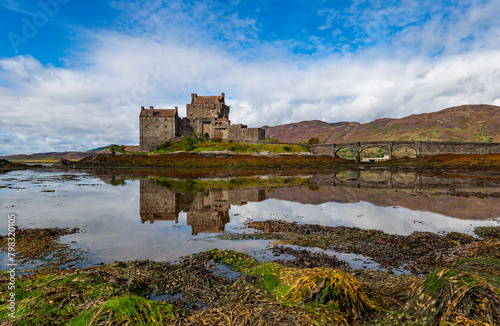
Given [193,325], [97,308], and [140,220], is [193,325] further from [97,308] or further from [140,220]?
[140,220]

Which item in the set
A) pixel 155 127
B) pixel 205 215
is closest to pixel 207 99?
pixel 155 127

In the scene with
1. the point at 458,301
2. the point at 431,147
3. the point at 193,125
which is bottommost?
the point at 458,301

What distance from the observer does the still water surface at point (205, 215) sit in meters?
9.71

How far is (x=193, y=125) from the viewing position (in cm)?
8381

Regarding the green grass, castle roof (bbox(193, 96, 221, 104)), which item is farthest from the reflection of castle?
castle roof (bbox(193, 96, 221, 104))

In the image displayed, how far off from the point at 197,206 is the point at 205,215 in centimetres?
226

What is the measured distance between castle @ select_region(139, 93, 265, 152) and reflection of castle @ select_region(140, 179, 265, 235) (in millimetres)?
56880

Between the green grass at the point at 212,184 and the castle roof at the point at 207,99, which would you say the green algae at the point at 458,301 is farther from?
the castle roof at the point at 207,99

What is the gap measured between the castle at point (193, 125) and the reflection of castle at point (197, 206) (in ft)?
187

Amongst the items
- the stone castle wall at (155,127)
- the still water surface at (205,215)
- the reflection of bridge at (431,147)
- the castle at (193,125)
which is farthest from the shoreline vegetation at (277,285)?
the reflection of bridge at (431,147)

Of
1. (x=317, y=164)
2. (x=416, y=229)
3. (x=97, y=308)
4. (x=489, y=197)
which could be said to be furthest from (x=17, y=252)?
(x=317, y=164)

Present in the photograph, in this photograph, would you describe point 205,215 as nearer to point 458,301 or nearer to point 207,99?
point 458,301

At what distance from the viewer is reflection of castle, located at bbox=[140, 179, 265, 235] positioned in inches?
519

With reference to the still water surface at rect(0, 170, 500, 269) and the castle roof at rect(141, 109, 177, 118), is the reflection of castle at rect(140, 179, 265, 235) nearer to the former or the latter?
the still water surface at rect(0, 170, 500, 269)
